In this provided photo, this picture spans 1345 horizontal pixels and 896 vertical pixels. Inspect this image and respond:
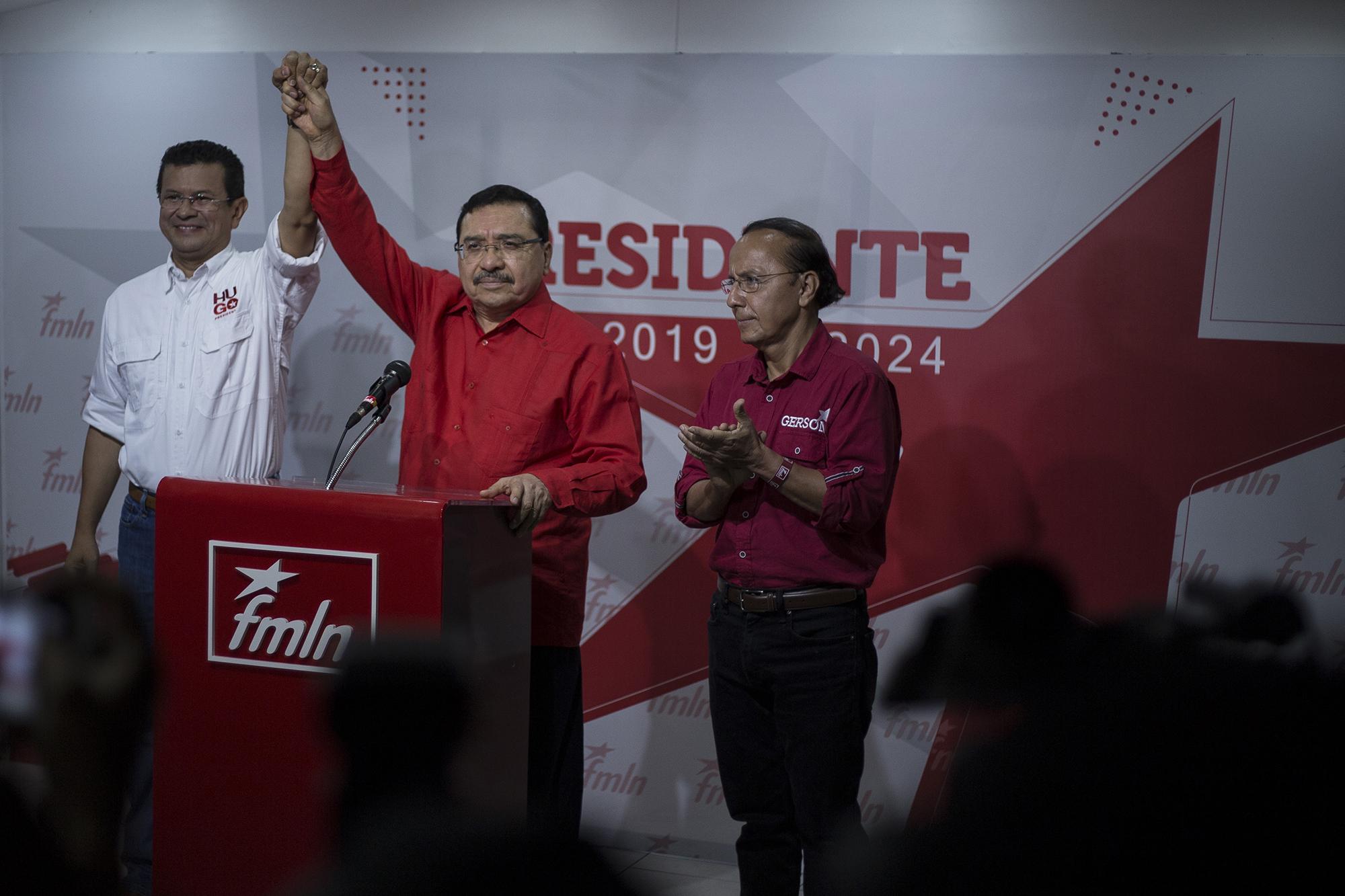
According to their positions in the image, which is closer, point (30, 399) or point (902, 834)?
point (902, 834)

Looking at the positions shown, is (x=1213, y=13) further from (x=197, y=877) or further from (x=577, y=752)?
(x=197, y=877)

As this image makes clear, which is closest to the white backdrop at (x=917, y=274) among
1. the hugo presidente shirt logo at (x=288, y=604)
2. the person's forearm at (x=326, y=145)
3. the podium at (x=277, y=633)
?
the person's forearm at (x=326, y=145)

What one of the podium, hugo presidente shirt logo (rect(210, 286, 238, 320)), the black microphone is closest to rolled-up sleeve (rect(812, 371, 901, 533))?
the podium

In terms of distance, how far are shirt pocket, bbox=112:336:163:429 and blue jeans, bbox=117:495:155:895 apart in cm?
22

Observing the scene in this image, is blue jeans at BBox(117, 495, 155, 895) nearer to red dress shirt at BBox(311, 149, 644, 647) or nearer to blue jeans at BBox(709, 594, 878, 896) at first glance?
red dress shirt at BBox(311, 149, 644, 647)

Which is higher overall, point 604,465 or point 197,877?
point 604,465

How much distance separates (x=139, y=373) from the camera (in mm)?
2914

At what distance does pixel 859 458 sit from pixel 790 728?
0.58 meters

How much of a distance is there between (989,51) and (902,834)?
3015mm

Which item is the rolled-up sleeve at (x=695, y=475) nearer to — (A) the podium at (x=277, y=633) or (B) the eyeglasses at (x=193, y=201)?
(A) the podium at (x=277, y=633)

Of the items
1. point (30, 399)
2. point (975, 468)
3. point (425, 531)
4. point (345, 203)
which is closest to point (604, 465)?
point (425, 531)

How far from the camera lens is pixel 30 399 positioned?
3.87 metres

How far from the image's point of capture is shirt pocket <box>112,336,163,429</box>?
285 cm

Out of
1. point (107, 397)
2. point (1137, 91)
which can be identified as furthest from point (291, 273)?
point (1137, 91)
